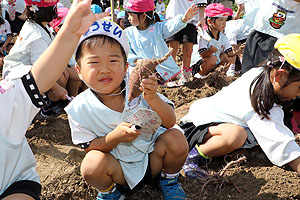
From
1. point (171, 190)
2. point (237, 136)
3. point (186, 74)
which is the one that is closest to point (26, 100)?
point (171, 190)

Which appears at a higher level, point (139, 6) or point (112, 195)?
point (139, 6)

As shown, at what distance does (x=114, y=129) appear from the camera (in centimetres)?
181

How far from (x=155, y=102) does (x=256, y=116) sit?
742 mm

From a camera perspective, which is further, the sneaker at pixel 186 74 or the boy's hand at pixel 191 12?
the sneaker at pixel 186 74

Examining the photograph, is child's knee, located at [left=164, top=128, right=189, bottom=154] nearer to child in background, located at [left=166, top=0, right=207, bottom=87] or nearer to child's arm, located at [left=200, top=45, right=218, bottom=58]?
child in background, located at [left=166, top=0, right=207, bottom=87]

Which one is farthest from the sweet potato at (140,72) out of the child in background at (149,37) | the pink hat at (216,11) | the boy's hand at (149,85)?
the pink hat at (216,11)

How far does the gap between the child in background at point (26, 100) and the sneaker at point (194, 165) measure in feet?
3.32

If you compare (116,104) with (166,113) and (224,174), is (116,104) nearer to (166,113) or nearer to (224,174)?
(166,113)

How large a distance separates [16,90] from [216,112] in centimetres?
139

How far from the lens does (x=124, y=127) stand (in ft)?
5.62

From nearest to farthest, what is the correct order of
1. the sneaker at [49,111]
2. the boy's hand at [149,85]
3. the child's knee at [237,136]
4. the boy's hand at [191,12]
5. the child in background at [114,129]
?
1. the boy's hand at [149,85]
2. the child in background at [114,129]
3. the child's knee at [237,136]
4. the sneaker at [49,111]
5. the boy's hand at [191,12]

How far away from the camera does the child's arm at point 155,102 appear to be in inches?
64.6

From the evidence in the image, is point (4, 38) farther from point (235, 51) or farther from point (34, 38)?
point (235, 51)

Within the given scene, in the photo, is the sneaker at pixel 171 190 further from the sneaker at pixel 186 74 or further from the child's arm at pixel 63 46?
the sneaker at pixel 186 74
